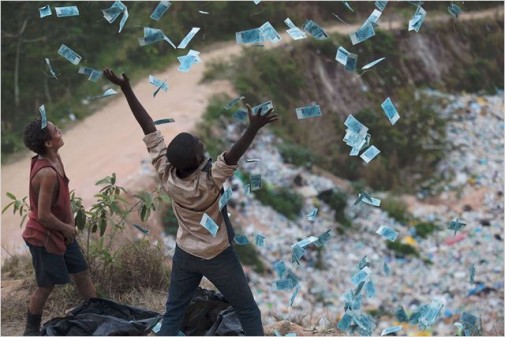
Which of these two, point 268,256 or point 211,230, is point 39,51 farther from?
point 211,230

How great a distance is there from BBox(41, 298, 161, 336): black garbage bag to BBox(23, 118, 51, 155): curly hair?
0.93 meters

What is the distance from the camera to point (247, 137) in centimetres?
346

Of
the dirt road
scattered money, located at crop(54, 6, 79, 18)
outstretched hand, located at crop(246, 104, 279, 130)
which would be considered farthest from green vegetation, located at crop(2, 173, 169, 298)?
the dirt road

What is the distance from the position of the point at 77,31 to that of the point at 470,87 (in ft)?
25.2

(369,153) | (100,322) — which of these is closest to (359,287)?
(369,153)

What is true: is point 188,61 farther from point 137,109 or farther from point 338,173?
point 338,173

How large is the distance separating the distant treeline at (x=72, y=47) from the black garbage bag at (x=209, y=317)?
6703mm

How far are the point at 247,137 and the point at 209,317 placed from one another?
1325 millimetres

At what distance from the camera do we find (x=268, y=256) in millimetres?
10086

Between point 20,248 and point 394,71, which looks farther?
point 394,71

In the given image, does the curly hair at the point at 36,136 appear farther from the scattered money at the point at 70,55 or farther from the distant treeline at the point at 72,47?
the distant treeline at the point at 72,47

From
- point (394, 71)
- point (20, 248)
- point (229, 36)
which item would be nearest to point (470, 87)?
point (394, 71)

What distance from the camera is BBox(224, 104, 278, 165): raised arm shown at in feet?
11.3

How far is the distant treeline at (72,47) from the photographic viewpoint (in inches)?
451
